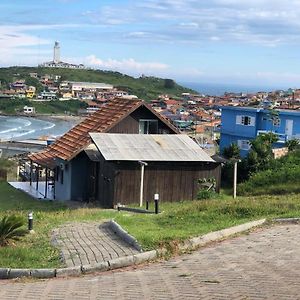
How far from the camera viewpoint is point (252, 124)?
37.4 meters

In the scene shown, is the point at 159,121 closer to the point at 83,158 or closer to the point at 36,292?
the point at 83,158

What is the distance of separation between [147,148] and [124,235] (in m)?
10.2

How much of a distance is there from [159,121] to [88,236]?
1422 centimetres

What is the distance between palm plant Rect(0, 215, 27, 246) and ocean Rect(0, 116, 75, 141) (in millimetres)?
81786

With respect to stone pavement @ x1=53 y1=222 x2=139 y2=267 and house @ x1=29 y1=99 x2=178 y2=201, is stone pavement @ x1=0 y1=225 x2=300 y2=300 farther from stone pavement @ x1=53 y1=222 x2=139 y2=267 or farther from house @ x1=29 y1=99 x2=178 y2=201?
house @ x1=29 y1=99 x2=178 y2=201

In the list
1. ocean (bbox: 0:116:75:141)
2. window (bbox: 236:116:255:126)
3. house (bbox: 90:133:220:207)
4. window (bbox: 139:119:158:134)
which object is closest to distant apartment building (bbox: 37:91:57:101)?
ocean (bbox: 0:116:75:141)

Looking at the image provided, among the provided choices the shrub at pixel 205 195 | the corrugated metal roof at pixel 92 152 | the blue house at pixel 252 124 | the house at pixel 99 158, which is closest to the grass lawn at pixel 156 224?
the house at pixel 99 158

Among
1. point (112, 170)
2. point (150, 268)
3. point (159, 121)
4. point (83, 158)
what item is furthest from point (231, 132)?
point (150, 268)

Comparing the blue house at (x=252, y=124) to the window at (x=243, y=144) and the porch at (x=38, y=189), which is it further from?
the porch at (x=38, y=189)

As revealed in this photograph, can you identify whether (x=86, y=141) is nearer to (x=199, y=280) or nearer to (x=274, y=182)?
(x=274, y=182)

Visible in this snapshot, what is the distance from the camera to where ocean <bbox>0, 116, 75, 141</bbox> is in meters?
97.2

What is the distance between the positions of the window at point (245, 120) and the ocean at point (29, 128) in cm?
5817

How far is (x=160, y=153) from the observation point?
20625mm

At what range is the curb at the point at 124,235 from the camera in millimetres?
9898
